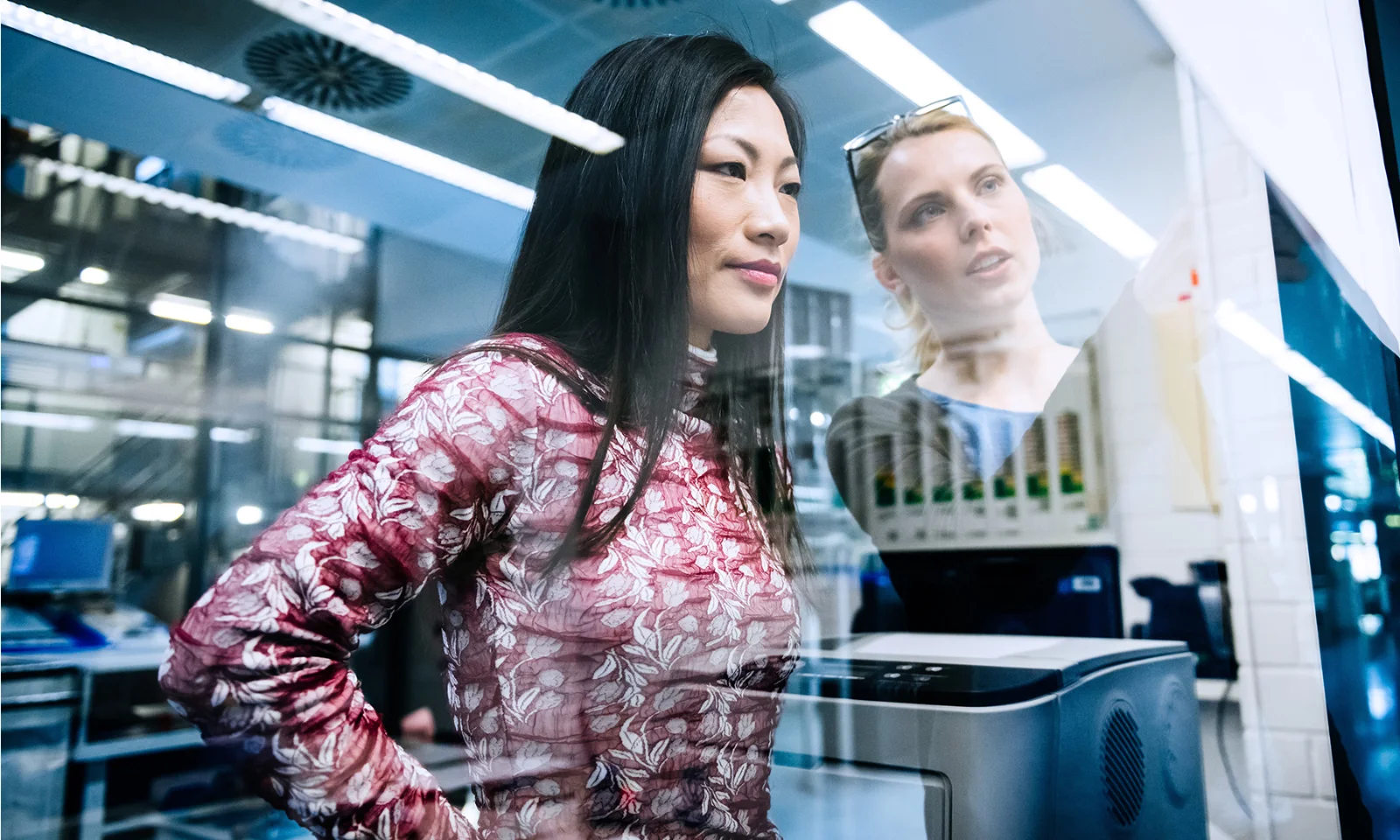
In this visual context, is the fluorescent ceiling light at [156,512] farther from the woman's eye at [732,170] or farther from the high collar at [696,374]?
the woman's eye at [732,170]

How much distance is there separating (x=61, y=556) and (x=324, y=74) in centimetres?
45

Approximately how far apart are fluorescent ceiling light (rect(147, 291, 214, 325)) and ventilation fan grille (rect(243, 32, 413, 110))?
197mm

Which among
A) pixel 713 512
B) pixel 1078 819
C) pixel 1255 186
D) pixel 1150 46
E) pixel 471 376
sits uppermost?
pixel 1150 46

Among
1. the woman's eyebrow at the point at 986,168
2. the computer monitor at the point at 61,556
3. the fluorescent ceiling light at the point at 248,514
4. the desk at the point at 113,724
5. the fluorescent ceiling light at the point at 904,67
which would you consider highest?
the fluorescent ceiling light at the point at 904,67

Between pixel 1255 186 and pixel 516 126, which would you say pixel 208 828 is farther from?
pixel 1255 186

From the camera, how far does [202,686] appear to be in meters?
0.62

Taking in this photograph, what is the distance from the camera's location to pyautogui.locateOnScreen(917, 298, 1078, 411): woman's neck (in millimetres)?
1549

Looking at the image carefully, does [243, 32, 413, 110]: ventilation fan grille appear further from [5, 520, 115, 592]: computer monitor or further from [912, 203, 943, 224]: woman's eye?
[912, 203, 943, 224]: woman's eye

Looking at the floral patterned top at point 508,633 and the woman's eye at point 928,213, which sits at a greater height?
the woman's eye at point 928,213

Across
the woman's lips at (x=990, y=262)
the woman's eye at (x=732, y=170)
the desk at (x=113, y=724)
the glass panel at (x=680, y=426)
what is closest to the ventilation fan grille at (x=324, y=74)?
the glass panel at (x=680, y=426)

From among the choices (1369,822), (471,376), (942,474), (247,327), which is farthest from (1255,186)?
(247,327)

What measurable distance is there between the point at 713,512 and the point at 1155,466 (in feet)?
3.61

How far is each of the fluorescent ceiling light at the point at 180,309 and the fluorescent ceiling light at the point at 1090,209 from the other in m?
1.28

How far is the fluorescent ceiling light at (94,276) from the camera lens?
27.1 inches
